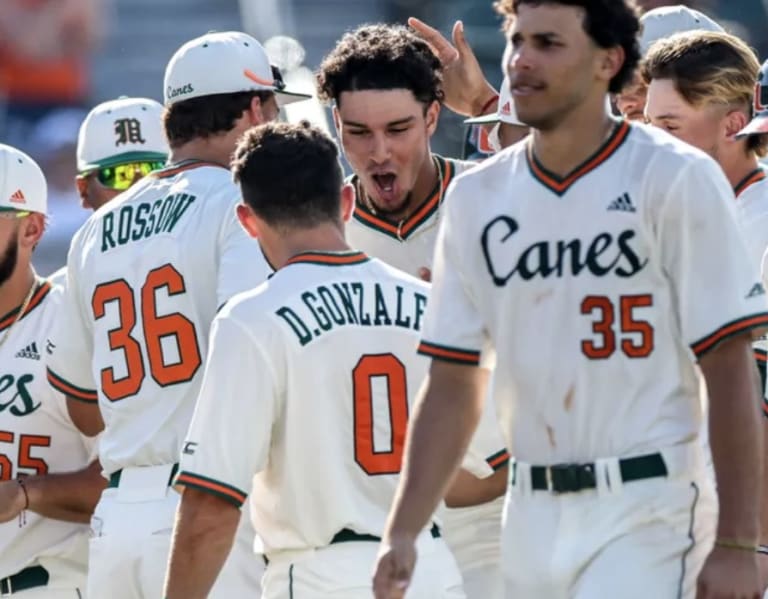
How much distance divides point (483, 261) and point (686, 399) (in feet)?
1.85

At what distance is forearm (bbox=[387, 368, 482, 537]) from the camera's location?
4230mm

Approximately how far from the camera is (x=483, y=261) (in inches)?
171

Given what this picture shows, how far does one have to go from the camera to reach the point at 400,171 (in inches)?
239

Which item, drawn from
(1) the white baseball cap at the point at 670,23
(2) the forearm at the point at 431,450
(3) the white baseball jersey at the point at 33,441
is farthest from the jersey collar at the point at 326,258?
(1) the white baseball cap at the point at 670,23

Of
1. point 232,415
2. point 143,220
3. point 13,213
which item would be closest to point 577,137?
point 232,415

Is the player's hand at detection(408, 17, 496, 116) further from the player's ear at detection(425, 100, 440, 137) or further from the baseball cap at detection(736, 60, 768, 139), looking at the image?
the baseball cap at detection(736, 60, 768, 139)

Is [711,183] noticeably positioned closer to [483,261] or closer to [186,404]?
[483,261]

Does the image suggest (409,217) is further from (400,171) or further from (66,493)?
(66,493)

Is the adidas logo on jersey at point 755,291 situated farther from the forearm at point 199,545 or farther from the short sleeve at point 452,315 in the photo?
the forearm at point 199,545

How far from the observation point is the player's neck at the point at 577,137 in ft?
14.0

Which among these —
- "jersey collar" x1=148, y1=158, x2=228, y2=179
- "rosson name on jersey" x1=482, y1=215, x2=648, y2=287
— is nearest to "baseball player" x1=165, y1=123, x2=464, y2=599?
"rosson name on jersey" x1=482, y1=215, x2=648, y2=287

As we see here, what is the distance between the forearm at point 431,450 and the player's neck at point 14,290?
2822 millimetres

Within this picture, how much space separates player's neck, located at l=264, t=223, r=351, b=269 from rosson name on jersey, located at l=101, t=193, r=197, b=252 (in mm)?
1083

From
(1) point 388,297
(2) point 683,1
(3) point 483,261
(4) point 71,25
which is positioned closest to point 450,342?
(3) point 483,261
